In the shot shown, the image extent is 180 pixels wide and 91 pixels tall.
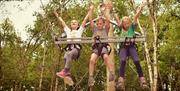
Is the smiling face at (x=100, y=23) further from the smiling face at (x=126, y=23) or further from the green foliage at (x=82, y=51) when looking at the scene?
the green foliage at (x=82, y=51)

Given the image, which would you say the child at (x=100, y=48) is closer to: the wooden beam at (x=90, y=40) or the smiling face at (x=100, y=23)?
the smiling face at (x=100, y=23)

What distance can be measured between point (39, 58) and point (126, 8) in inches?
661

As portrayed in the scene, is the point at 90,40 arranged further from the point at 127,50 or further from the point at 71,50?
the point at 127,50

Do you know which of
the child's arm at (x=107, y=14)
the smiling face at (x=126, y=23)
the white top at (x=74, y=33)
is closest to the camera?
the smiling face at (x=126, y=23)

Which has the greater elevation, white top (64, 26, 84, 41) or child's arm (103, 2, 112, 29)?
child's arm (103, 2, 112, 29)

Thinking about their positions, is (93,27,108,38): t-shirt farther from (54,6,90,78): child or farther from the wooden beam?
(54,6,90,78): child

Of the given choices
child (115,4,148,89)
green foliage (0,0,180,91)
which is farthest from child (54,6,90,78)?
green foliage (0,0,180,91)

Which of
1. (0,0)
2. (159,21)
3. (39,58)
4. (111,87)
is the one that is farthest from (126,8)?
(39,58)

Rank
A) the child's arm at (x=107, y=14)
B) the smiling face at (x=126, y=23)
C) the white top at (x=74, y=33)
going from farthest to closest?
the white top at (x=74, y=33) → the child's arm at (x=107, y=14) → the smiling face at (x=126, y=23)

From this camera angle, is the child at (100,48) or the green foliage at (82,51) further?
the green foliage at (82,51)

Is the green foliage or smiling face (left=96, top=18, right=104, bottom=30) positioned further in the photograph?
the green foliage

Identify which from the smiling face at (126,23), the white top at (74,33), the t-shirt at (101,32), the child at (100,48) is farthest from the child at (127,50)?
the white top at (74,33)

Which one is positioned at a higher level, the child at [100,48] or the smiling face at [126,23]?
the smiling face at [126,23]

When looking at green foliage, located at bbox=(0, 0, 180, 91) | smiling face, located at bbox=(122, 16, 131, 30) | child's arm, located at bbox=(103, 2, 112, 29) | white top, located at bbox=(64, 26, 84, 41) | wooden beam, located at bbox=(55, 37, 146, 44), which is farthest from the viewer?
green foliage, located at bbox=(0, 0, 180, 91)
